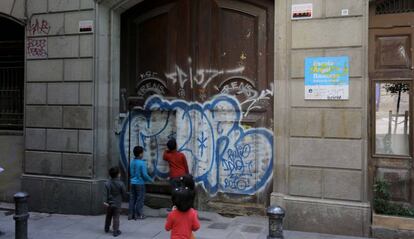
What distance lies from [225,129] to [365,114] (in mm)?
2557

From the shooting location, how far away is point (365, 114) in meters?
7.10

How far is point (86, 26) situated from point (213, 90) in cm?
281

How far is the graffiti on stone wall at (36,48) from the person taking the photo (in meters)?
9.27

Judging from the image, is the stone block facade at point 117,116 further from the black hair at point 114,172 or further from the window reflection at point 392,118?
the black hair at point 114,172

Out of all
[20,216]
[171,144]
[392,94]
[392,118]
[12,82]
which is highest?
[12,82]

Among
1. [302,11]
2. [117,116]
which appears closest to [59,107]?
[117,116]

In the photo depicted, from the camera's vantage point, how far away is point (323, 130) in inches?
288

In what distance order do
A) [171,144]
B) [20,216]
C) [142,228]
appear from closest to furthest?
[20,216] → [142,228] → [171,144]

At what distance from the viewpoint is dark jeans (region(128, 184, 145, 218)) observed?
827 centimetres

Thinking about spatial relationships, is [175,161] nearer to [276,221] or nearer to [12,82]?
[276,221]

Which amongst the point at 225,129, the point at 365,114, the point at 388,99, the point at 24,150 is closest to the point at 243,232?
the point at 225,129

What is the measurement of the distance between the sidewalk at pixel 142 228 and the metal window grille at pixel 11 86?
2289 millimetres

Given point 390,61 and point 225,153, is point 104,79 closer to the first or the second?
point 225,153

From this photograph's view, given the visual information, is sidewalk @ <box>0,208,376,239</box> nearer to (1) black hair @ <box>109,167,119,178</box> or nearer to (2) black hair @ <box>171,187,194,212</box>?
(1) black hair @ <box>109,167,119,178</box>
